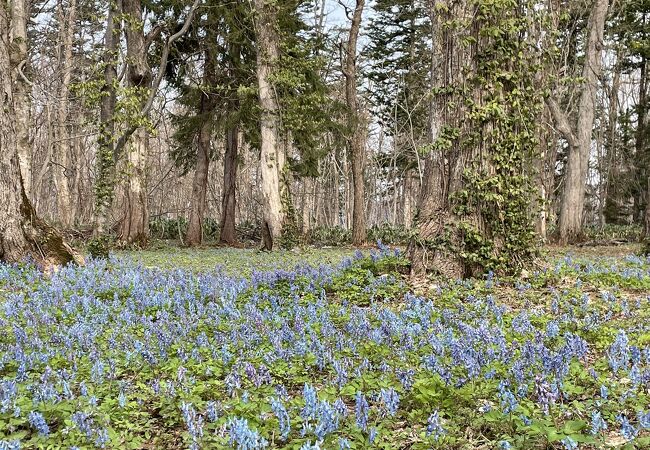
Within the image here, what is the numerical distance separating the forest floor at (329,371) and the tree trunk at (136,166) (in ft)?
35.7

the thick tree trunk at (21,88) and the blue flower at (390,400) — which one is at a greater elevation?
the thick tree trunk at (21,88)

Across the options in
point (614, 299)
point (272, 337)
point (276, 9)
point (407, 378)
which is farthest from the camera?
point (276, 9)

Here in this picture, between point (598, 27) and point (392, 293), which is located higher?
point (598, 27)

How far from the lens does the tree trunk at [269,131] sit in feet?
53.8

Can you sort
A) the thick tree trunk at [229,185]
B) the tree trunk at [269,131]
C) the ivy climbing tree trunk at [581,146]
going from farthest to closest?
the thick tree trunk at [229,185], the ivy climbing tree trunk at [581,146], the tree trunk at [269,131]

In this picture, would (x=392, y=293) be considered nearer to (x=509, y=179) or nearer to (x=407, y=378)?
(x=509, y=179)

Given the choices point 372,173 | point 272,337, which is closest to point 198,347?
point 272,337

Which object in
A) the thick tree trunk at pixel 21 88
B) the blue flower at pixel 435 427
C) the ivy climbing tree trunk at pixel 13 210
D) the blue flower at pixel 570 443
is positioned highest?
the thick tree trunk at pixel 21 88

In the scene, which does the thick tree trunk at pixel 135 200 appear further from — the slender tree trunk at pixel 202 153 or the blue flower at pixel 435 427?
the blue flower at pixel 435 427

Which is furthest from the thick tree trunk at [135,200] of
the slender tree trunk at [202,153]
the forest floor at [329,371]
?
the forest floor at [329,371]

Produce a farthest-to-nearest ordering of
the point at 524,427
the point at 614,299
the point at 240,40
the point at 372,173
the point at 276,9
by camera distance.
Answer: the point at 372,173, the point at 240,40, the point at 276,9, the point at 614,299, the point at 524,427

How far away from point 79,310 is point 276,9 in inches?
518

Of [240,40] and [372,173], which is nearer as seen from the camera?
[240,40]

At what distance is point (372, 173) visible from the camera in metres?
48.4
